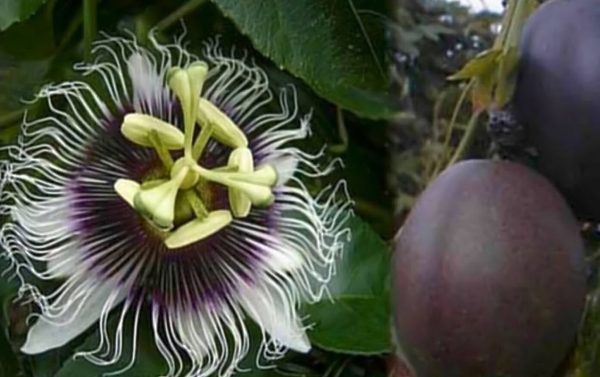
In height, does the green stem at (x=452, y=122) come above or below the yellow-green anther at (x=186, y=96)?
below

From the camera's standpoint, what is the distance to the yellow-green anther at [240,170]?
46 centimetres

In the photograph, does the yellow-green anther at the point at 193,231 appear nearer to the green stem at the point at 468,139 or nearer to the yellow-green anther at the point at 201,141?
the yellow-green anther at the point at 201,141

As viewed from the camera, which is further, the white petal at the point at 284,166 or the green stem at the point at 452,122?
the white petal at the point at 284,166

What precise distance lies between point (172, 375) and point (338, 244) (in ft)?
0.26

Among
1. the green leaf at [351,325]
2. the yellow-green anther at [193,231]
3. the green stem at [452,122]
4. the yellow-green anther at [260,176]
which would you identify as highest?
the green stem at [452,122]

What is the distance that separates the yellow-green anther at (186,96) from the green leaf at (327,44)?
0.09 ft

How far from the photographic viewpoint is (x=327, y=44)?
1.58ft

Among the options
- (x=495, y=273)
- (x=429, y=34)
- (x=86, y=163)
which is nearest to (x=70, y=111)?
(x=86, y=163)

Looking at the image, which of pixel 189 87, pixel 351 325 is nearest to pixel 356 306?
pixel 351 325

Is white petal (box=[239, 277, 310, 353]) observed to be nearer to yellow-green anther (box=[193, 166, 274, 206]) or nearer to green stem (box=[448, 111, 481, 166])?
yellow-green anther (box=[193, 166, 274, 206])

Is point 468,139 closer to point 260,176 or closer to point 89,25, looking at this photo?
point 260,176

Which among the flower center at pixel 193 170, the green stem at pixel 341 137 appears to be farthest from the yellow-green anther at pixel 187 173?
the green stem at pixel 341 137

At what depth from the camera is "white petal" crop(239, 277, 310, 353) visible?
0.49 meters

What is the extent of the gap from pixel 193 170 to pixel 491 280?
0.58 feet
